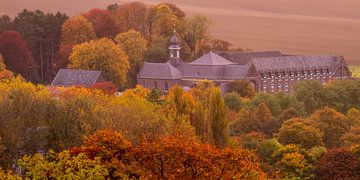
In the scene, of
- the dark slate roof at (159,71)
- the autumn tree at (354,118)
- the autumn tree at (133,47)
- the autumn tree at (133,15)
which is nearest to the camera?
the autumn tree at (354,118)

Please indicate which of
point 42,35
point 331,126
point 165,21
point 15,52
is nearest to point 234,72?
point 165,21

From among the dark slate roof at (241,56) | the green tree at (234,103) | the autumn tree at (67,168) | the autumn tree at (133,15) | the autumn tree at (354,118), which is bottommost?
the autumn tree at (354,118)

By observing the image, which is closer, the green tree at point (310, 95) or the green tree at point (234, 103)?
the green tree at point (234, 103)

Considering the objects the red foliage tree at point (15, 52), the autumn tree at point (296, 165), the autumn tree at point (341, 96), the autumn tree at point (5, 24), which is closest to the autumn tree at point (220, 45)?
the autumn tree at point (5, 24)

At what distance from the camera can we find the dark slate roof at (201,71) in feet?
333

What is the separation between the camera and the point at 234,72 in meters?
101

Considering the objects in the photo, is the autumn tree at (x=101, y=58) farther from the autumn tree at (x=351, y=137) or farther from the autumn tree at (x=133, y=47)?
the autumn tree at (x=351, y=137)

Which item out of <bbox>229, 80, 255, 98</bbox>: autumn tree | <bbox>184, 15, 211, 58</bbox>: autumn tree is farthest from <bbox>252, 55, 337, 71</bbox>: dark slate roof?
<bbox>184, 15, 211, 58</bbox>: autumn tree

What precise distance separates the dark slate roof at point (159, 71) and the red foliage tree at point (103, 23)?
29.9 ft

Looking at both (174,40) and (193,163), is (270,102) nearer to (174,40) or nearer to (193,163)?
(174,40)

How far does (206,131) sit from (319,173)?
7242mm

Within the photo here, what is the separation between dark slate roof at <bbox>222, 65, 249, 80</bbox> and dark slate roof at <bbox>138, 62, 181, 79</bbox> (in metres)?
4.67

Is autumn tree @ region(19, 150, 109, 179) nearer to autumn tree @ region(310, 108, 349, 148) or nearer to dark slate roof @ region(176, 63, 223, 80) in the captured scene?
autumn tree @ region(310, 108, 349, 148)

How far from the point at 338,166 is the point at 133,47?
58.6 meters
